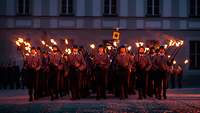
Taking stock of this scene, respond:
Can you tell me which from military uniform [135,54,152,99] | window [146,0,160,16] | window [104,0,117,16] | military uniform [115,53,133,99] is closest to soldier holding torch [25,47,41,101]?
military uniform [115,53,133,99]

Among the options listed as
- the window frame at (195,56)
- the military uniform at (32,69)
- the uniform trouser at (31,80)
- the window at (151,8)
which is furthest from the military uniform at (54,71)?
the window frame at (195,56)

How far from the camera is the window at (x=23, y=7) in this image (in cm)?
3988

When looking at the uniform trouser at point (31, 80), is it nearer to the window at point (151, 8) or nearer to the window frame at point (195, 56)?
the window at point (151, 8)

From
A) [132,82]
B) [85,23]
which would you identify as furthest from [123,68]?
[85,23]

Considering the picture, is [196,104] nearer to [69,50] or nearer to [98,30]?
[69,50]

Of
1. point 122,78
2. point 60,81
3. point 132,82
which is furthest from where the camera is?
point 132,82

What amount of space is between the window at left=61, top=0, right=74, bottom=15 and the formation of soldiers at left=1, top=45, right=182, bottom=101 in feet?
62.3

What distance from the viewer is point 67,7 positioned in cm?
4009

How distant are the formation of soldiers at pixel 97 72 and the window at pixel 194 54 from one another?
2008 centimetres

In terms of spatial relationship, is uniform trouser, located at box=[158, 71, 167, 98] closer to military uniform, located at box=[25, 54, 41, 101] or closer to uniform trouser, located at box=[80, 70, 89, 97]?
uniform trouser, located at box=[80, 70, 89, 97]

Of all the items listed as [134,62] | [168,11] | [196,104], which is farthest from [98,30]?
[196,104]

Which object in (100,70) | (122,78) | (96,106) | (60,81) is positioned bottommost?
(96,106)

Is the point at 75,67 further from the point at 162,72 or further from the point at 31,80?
the point at 162,72

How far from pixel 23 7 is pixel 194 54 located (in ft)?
39.4
